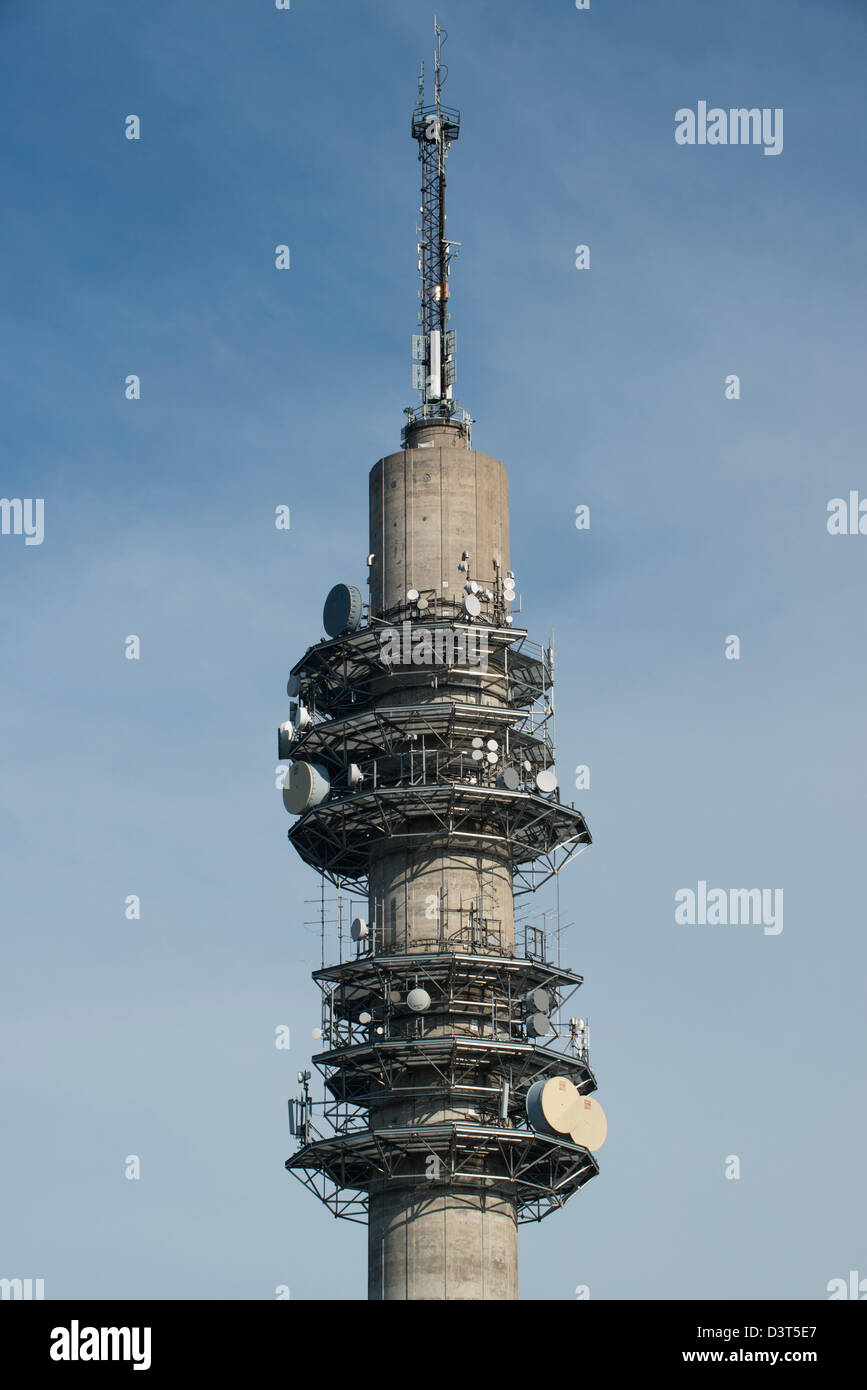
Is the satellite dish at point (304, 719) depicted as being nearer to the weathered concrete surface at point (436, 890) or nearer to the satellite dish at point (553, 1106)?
the weathered concrete surface at point (436, 890)

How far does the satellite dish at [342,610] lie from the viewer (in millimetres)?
86938

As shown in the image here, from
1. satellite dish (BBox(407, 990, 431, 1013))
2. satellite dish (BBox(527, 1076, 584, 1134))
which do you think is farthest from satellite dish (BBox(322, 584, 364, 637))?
satellite dish (BBox(527, 1076, 584, 1134))

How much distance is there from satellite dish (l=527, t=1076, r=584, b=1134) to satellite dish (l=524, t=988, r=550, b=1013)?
2.71 meters

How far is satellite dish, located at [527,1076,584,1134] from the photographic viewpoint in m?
79.8

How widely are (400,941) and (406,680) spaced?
1017 cm

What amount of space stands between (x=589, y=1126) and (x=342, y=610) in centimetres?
2157

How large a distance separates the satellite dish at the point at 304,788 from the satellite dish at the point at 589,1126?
14834 mm

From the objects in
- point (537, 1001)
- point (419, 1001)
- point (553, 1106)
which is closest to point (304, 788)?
point (419, 1001)

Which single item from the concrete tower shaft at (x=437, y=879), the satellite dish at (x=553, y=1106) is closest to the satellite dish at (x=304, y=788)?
the concrete tower shaft at (x=437, y=879)

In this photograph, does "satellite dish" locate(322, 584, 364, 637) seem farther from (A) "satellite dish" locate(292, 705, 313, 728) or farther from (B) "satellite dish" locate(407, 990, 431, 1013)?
(B) "satellite dish" locate(407, 990, 431, 1013)

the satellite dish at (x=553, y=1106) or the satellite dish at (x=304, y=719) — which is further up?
the satellite dish at (x=304, y=719)
